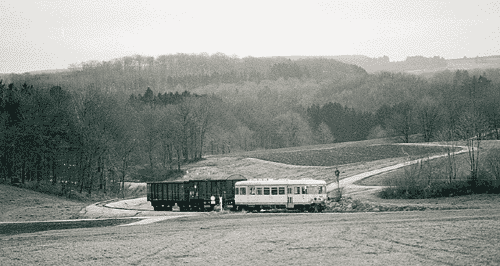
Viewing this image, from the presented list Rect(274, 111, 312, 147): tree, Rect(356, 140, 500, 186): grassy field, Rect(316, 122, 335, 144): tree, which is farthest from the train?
Rect(316, 122, 335, 144): tree

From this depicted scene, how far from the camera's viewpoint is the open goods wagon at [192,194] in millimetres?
52156

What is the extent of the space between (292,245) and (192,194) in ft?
101

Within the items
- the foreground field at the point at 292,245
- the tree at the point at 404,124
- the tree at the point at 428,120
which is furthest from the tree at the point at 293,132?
the foreground field at the point at 292,245

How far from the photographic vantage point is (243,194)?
49281mm

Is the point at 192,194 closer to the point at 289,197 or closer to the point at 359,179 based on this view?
the point at 289,197

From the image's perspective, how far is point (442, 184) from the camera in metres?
51.3

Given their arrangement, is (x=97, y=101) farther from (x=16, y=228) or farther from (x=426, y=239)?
(x=426, y=239)

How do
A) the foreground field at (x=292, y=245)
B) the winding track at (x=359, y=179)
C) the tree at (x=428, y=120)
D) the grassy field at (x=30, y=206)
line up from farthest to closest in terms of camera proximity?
1. the tree at (x=428, y=120)
2. the winding track at (x=359, y=179)
3. the grassy field at (x=30, y=206)
4. the foreground field at (x=292, y=245)

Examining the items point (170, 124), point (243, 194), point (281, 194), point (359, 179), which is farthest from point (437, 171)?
point (170, 124)

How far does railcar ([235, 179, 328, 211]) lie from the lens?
46.4 metres

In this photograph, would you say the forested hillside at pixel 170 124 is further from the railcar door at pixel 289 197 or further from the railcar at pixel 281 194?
the railcar door at pixel 289 197

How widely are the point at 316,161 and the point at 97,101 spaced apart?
36.6 meters

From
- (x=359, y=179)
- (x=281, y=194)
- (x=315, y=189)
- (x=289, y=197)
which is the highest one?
(x=315, y=189)

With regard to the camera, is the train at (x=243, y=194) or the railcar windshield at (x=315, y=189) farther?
the train at (x=243, y=194)
